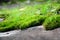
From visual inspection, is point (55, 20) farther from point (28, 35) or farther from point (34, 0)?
point (34, 0)

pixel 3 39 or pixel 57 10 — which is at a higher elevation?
pixel 57 10

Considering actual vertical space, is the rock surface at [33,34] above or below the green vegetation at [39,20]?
below

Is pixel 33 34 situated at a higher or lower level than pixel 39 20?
lower

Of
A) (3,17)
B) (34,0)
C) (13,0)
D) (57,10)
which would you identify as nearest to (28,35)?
(57,10)

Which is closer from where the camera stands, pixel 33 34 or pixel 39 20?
pixel 33 34

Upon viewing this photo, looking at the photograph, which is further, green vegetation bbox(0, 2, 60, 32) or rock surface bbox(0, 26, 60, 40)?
green vegetation bbox(0, 2, 60, 32)

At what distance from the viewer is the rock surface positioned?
3.54 metres

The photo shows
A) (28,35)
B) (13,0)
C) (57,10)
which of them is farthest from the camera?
(13,0)

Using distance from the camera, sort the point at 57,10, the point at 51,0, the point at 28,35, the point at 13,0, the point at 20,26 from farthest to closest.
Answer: the point at 13,0
the point at 51,0
the point at 57,10
the point at 20,26
the point at 28,35

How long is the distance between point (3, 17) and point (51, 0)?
152cm

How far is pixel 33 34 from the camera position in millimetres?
3689

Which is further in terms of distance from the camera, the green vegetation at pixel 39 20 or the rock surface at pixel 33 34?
the green vegetation at pixel 39 20

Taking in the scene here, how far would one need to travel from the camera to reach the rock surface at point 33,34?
11.6 ft

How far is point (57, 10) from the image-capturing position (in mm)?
4508
